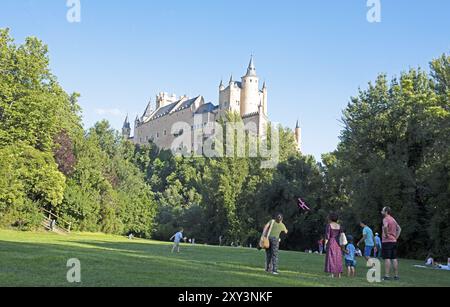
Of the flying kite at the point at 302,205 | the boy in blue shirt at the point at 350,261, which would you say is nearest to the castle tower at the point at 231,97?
the flying kite at the point at 302,205

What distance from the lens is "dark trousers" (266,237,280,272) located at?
15156mm

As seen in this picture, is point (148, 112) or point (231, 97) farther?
point (148, 112)

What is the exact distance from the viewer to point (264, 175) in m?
71.1

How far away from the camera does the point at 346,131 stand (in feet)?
157

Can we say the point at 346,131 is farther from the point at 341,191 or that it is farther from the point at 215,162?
the point at 215,162

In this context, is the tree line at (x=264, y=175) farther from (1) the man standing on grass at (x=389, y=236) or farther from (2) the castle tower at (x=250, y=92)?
(2) the castle tower at (x=250, y=92)

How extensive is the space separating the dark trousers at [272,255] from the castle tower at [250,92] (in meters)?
118

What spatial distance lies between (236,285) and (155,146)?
465 feet

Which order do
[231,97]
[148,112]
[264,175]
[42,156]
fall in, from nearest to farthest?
[42,156]
[264,175]
[231,97]
[148,112]

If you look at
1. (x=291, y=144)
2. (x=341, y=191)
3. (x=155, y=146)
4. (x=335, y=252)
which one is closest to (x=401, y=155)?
(x=341, y=191)

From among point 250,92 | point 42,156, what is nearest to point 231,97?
point 250,92

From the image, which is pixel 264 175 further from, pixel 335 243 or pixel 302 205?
pixel 335 243

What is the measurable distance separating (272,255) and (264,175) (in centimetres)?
5606
